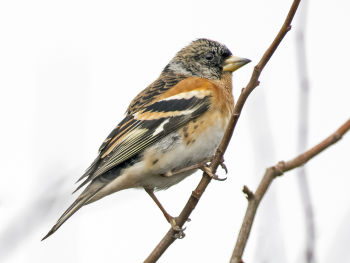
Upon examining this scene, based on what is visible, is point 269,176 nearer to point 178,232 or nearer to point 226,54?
point 178,232

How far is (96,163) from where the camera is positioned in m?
5.43

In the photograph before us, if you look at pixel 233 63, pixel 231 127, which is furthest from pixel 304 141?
pixel 233 63

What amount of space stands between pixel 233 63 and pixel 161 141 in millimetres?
1600

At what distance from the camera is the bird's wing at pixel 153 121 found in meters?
5.29

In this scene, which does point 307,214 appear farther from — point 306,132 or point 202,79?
point 202,79

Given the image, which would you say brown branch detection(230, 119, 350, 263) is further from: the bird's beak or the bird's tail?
the bird's beak

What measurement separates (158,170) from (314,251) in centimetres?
233

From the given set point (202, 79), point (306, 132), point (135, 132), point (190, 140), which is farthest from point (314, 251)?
point (202, 79)

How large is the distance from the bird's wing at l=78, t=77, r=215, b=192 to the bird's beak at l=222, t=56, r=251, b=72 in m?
0.52

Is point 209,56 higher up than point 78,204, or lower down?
higher up

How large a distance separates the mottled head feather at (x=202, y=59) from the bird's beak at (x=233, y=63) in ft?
0.26

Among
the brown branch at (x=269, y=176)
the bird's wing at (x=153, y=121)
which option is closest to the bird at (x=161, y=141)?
the bird's wing at (x=153, y=121)

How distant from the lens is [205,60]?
6641 millimetres

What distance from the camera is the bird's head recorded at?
253 inches
